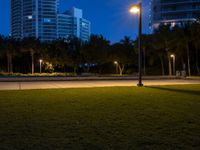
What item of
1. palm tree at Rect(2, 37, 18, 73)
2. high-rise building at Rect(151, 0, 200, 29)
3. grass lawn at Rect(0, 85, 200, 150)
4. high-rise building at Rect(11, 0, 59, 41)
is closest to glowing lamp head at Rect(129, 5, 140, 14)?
grass lawn at Rect(0, 85, 200, 150)

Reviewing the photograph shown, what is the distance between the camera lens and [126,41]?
58.5 metres

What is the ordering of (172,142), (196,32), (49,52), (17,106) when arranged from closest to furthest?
1. (172,142)
2. (17,106)
3. (196,32)
4. (49,52)

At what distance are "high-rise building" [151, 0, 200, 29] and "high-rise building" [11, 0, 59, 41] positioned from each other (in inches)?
1270

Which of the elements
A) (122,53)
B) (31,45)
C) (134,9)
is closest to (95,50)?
(122,53)

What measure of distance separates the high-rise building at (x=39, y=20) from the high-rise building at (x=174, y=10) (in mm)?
25494

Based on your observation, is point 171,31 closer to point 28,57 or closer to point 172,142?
point 28,57

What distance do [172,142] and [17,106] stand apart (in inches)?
234

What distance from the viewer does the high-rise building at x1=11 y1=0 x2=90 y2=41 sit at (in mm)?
116375

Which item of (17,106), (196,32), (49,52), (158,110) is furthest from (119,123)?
(49,52)

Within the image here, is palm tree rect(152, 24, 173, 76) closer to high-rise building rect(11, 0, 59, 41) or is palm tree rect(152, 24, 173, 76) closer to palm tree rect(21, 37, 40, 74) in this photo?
palm tree rect(21, 37, 40, 74)

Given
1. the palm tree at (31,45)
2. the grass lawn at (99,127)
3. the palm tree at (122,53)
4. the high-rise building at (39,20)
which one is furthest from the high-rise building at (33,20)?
the grass lawn at (99,127)

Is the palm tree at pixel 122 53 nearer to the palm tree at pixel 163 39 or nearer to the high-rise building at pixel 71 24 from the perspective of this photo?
the palm tree at pixel 163 39

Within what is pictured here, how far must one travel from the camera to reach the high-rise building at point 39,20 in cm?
11638

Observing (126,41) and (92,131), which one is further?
(126,41)
